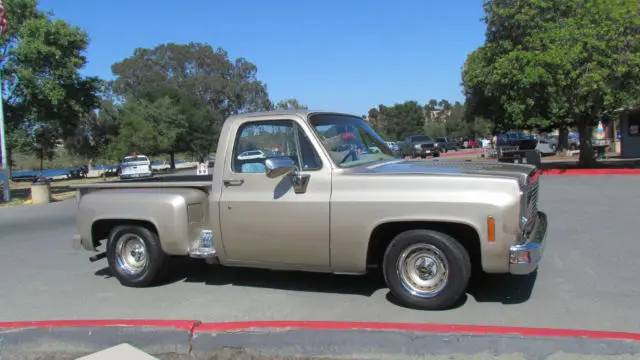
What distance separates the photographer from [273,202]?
496 cm

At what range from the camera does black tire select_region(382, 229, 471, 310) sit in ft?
14.5

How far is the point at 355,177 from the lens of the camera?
4750 mm

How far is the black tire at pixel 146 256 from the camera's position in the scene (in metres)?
5.68

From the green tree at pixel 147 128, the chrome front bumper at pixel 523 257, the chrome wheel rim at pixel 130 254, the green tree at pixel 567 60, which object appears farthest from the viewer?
the green tree at pixel 147 128

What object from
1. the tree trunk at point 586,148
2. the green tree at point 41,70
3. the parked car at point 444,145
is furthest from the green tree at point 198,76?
the tree trunk at point 586,148

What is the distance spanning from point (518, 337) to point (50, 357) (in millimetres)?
3676

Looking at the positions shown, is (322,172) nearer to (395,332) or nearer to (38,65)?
(395,332)

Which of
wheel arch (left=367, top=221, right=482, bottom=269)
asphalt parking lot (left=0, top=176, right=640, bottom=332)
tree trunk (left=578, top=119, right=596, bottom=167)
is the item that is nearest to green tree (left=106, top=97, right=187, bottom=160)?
tree trunk (left=578, top=119, right=596, bottom=167)

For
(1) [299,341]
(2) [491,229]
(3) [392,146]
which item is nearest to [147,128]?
(3) [392,146]

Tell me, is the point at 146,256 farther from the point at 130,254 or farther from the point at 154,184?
the point at 154,184

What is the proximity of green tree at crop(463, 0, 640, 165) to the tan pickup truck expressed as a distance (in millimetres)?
13070

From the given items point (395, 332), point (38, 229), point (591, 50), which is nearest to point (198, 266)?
point (395, 332)

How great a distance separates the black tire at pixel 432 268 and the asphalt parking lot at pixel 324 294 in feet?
0.39

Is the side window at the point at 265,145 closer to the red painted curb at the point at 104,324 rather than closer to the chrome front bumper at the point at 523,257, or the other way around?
the red painted curb at the point at 104,324
